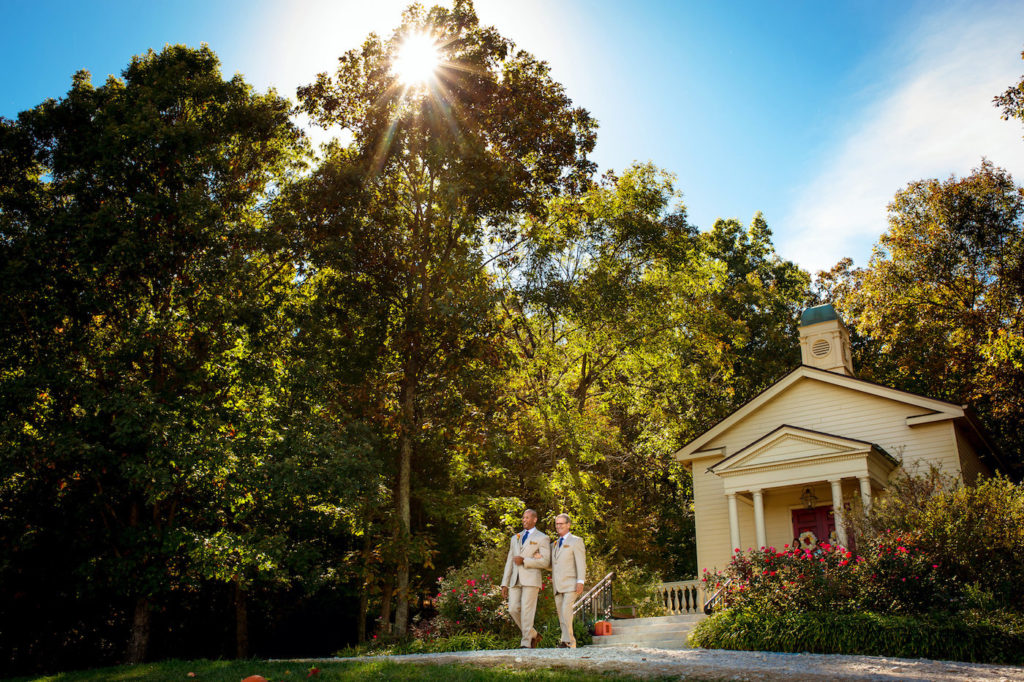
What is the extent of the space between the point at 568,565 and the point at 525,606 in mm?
903

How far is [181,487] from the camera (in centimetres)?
1633

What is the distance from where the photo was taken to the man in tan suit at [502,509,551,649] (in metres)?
10.6

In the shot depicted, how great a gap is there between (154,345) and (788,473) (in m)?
14.5

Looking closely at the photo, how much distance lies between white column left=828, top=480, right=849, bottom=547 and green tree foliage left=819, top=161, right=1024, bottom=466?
12.1 meters

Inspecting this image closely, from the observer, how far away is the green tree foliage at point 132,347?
48.9 ft

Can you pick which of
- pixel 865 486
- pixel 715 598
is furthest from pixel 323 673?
pixel 865 486

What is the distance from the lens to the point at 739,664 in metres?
8.42

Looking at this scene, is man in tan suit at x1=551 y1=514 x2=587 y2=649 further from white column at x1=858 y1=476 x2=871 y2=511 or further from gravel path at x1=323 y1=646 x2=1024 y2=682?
white column at x1=858 y1=476 x2=871 y2=511

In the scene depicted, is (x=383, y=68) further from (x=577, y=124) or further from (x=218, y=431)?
(x=218, y=431)

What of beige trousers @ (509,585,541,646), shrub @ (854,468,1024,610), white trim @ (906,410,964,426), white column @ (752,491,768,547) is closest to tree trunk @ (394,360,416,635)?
beige trousers @ (509,585,541,646)

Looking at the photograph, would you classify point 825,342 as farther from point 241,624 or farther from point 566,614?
point 241,624

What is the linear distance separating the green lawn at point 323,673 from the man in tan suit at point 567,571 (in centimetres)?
221

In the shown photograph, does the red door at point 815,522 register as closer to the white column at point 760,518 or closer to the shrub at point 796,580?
the white column at point 760,518

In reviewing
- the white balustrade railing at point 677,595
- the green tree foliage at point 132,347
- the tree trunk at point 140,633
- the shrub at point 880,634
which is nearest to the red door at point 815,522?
the white balustrade railing at point 677,595
